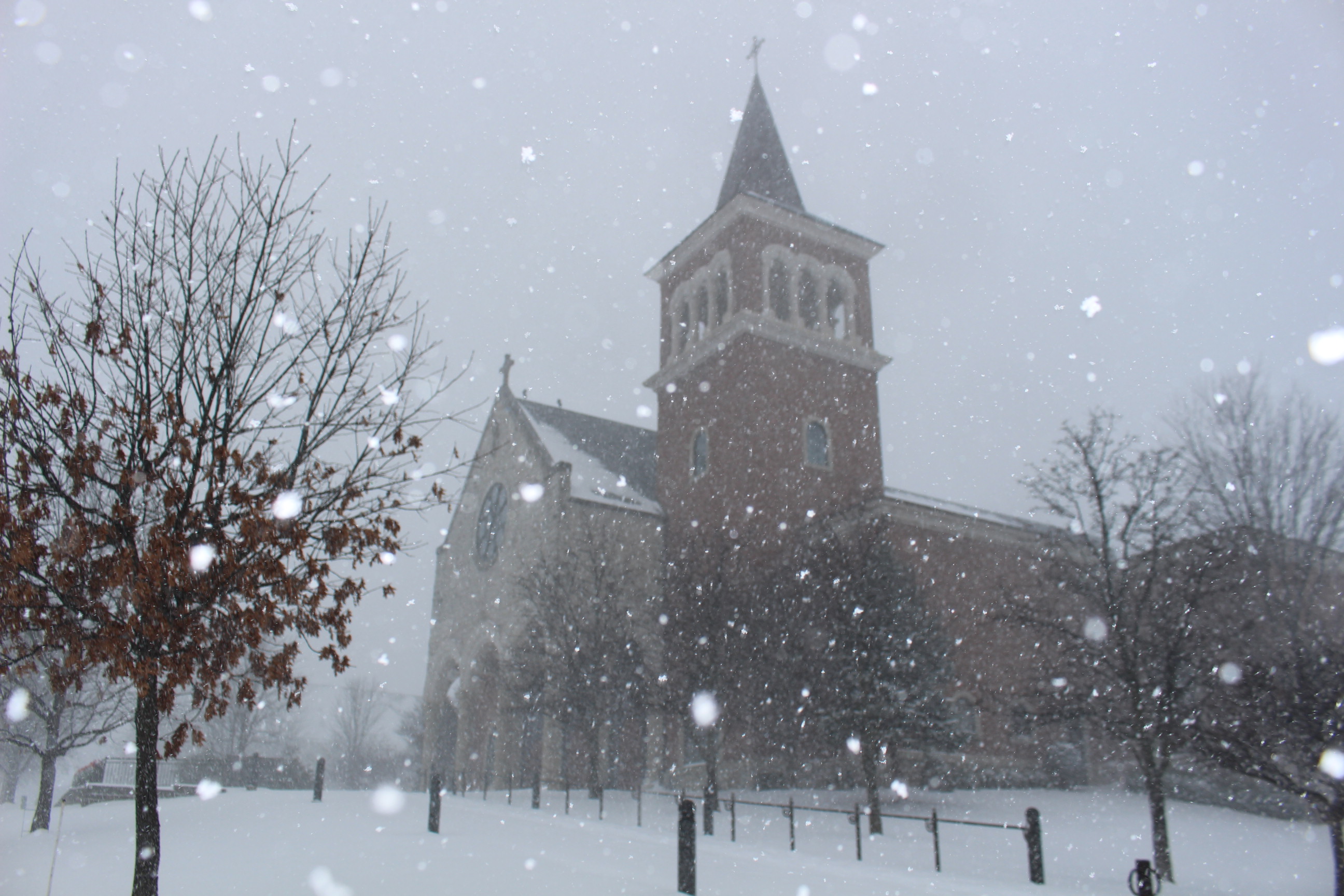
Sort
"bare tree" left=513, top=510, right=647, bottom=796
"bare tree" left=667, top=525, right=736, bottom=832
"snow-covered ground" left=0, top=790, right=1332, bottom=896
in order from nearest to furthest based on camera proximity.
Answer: "snow-covered ground" left=0, top=790, right=1332, bottom=896 → "bare tree" left=667, top=525, right=736, bottom=832 → "bare tree" left=513, top=510, right=647, bottom=796

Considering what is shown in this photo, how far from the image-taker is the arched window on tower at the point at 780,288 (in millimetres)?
31047

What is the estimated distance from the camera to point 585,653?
22297mm

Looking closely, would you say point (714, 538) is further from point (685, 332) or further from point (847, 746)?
point (685, 332)

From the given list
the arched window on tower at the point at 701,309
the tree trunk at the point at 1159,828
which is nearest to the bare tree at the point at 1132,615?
the tree trunk at the point at 1159,828

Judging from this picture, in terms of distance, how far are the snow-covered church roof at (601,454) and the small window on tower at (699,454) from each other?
1.99m

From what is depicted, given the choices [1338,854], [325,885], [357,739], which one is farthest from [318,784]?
[357,739]

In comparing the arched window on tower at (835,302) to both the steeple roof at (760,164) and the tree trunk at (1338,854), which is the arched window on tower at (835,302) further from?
the tree trunk at (1338,854)

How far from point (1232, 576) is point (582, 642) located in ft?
47.6

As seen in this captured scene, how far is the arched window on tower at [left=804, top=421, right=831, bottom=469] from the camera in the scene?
2886 centimetres

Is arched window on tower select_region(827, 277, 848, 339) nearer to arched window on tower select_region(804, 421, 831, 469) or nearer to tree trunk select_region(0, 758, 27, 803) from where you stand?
arched window on tower select_region(804, 421, 831, 469)

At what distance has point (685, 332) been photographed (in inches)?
1315

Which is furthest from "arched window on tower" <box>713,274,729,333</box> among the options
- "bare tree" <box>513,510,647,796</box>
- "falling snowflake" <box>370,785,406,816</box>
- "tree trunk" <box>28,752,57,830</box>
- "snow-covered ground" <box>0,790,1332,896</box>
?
"tree trunk" <box>28,752,57,830</box>

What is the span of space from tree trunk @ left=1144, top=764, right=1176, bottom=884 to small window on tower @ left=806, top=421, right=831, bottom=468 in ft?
54.0

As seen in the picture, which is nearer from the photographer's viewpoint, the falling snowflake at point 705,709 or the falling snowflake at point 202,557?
the falling snowflake at point 202,557
